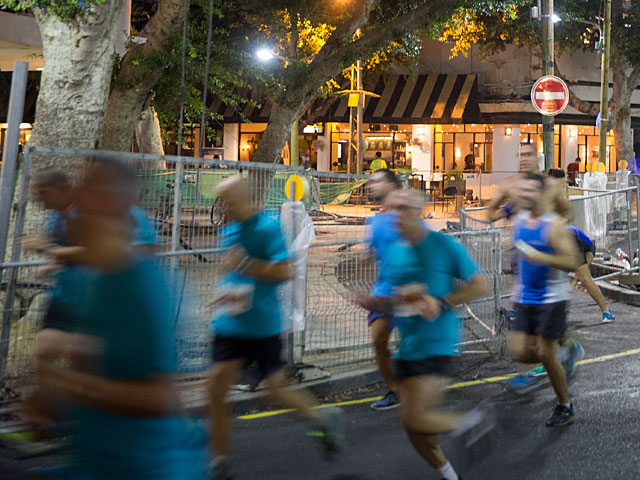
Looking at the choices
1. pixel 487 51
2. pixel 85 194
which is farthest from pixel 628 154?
pixel 85 194

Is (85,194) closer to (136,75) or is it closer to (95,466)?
(95,466)

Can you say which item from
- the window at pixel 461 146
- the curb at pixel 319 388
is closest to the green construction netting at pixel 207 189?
the curb at pixel 319 388

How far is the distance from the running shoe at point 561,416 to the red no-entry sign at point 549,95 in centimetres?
1218

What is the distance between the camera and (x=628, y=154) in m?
36.6

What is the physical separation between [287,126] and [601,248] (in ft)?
21.7

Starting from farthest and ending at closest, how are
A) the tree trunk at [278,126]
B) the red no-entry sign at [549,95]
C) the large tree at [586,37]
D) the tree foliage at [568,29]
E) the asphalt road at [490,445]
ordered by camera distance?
the large tree at [586,37], the tree foliage at [568,29], the red no-entry sign at [549,95], the tree trunk at [278,126], the asphalt road at [490,445]

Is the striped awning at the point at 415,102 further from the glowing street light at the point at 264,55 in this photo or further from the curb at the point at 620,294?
the curb at the point at 620,294

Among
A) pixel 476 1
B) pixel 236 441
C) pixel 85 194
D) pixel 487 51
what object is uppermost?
pixel 487 51

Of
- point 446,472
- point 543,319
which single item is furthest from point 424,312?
point 543,319

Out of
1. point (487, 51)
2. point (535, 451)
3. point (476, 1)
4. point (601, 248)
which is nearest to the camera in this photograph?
point (535, 451)

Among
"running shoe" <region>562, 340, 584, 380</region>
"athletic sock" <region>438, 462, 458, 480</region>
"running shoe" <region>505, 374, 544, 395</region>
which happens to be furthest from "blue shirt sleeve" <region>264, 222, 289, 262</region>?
"running shoe" <region>505, 374, 544, 395</region>

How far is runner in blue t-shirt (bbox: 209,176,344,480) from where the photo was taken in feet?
14.9

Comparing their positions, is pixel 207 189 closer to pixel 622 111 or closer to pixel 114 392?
pixel 114 392

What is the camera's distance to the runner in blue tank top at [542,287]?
5.66 metres
